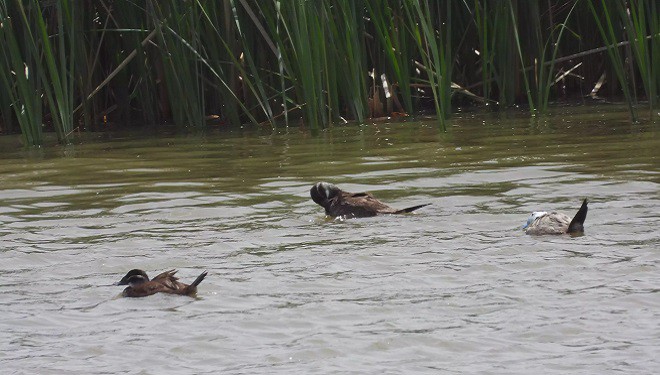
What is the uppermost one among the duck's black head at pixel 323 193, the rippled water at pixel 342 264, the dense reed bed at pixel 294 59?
the dense reed bed at pixel 294 59

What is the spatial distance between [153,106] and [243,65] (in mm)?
1431

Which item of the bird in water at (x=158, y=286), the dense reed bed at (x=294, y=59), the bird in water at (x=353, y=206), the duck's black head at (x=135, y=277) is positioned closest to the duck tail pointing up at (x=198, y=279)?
the bird in water at (x=158, y=286)

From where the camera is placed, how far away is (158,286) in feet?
15.3

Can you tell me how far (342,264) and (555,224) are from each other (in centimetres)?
104

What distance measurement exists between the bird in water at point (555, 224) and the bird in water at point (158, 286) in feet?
5.33

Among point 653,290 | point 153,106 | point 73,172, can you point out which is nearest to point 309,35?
point 73,172

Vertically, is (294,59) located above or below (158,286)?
above

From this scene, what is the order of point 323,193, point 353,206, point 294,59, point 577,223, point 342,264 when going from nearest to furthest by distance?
point 342,264
point 577,223
point 353,206
point 323,193
point 294,59

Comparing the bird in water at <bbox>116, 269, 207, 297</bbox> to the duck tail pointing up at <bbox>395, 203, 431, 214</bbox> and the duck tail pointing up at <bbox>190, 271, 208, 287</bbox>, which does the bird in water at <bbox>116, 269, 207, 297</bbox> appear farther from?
the duck tail pointing up at <bbox>395, 203, 431, 214</bbox>

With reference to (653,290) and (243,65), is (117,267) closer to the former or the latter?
(653,290)

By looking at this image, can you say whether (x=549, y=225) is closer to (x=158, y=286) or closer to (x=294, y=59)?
(x=158, y=286)

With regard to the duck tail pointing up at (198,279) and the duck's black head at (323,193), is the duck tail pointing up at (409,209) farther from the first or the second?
the duck tail pointing up at (198,279)

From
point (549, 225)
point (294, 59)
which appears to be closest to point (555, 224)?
point (549, 225)

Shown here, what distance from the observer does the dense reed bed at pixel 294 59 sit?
32.6 ft
